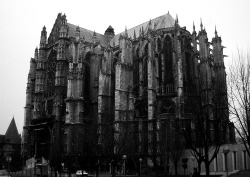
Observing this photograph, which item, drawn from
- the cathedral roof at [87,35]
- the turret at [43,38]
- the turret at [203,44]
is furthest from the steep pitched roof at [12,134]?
the turret at [203,44]

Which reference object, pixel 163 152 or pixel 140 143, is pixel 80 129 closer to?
pixel 140 143

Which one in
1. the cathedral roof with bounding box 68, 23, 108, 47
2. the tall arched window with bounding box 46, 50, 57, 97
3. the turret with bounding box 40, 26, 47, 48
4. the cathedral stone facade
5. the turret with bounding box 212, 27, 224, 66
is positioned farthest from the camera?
the cathedral roof with bounding box 68, 23, 108, 47

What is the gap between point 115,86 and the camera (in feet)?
145

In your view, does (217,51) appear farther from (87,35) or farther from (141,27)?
(87,35)

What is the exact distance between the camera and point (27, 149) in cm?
A: 5391

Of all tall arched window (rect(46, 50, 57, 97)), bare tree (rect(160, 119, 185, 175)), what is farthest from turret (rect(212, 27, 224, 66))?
tall arched window (rect(46, 50, 57, 97))

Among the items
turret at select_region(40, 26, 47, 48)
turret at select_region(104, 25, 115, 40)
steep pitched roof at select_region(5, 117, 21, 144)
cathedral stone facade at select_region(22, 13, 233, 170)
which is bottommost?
steep pitched roof at select_region(5, 117, 21, 144)

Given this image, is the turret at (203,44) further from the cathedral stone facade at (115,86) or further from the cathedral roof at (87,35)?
the cathedral roof at (87,35)

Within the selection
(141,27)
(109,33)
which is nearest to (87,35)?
(109,33)

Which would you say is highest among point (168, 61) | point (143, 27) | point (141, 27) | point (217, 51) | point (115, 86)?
point (143, 27)

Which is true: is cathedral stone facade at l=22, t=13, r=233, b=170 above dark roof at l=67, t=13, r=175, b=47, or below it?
below

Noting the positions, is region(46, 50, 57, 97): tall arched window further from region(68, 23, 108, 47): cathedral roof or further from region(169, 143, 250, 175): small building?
region(169, 143, 250, 175): small building

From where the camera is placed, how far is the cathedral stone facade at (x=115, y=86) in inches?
1560

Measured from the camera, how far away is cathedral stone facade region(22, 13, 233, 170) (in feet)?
130
